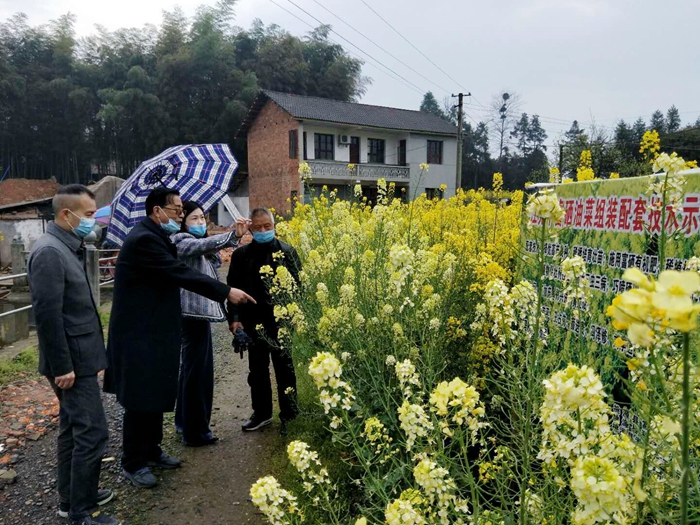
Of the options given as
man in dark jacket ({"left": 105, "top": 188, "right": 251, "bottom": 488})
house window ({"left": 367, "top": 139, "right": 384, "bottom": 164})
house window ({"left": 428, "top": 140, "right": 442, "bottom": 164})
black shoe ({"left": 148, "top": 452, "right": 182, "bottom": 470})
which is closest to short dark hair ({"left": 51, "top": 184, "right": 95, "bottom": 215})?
man in dark jacket ({"left": 105, "top": 188, "right": 251, "bottom": 488})

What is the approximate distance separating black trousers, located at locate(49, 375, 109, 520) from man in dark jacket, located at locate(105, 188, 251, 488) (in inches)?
12.3

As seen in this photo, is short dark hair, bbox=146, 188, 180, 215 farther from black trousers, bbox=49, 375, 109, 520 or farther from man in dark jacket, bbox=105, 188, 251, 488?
black trousers, bbox=49, 375, 109, 520

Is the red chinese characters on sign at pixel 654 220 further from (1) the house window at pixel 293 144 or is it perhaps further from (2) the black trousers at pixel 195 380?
(1) the house window at pixel 293 144

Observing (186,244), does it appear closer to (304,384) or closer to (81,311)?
(81,311)

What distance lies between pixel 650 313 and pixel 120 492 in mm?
3253

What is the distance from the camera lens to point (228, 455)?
3424mm

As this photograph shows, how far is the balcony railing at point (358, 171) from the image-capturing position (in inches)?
963

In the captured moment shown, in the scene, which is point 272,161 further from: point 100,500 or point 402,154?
point 100,500

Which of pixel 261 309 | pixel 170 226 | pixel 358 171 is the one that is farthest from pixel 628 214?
pixel 358 171

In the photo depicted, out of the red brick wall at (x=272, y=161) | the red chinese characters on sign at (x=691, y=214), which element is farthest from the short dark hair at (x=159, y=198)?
the red brick wall at (x=272, y=161)

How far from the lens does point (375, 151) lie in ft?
92.0

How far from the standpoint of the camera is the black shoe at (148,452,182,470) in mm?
3256

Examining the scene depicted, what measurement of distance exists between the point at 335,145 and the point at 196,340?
23.6 meters

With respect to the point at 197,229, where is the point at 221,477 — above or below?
below
